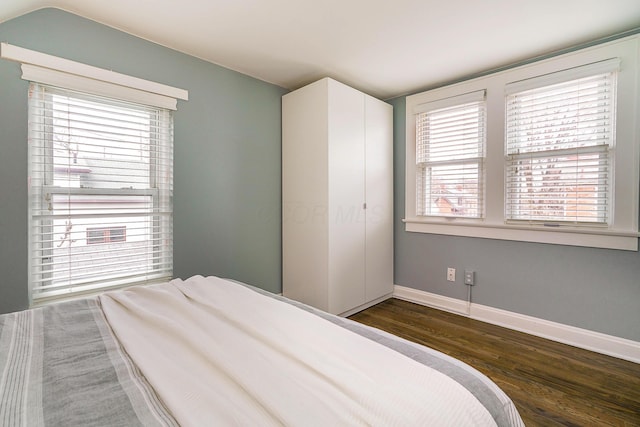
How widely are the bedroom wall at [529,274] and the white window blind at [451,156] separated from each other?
0.79ft

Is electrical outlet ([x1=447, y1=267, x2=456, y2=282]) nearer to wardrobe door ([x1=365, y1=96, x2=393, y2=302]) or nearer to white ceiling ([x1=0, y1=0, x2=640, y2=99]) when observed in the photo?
wardrobe door ([x1=365, y1=96, x2=393, y2=302])

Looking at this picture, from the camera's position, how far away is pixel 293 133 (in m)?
2.93

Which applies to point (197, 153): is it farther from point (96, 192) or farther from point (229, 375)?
point (229, 375)

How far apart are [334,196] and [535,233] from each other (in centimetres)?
178

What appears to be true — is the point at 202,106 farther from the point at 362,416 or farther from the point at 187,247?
the point at 362,416

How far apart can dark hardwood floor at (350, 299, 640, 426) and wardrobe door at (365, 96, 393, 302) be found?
0.48m

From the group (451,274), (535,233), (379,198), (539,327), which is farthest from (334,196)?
(539,327)

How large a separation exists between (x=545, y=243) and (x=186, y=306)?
9.15 ft

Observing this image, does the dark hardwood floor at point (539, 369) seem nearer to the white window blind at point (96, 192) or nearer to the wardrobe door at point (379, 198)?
the wardrobe door at point (379, 198)

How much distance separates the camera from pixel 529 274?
2.51 m

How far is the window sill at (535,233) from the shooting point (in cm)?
210

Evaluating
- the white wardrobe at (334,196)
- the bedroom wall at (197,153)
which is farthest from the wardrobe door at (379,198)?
the bedroom wall at (197,153)

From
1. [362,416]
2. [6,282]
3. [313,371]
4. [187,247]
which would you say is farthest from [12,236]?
[362,416]

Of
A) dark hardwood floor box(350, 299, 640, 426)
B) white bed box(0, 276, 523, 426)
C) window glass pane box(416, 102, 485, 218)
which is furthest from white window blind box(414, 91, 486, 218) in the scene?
white bed box(0, 276, 523, 426)
